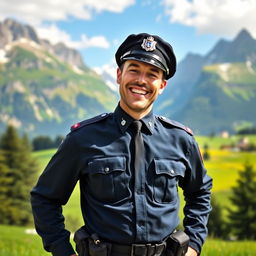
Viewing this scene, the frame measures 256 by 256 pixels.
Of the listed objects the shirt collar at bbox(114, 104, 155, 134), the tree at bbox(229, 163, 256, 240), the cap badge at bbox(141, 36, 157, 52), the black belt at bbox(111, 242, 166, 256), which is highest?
the cap badge at bbox(141, 36, 157, 52)

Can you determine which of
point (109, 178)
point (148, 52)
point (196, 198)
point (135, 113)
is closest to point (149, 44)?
point (148, 52)

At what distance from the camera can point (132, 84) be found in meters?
3.40

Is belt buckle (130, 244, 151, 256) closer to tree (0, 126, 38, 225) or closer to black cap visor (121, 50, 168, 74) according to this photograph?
black cap visor (121, 50, 168, 74)

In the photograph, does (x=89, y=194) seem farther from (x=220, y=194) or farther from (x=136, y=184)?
(x=220, y=194)

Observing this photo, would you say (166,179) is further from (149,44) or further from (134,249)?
(149,44)

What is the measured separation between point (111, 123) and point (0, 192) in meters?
50.0

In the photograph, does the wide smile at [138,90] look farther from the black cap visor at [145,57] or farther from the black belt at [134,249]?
the black belt at [134,249]

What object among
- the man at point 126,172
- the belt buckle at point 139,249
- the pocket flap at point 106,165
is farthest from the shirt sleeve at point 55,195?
the belt buckle at point 139,249

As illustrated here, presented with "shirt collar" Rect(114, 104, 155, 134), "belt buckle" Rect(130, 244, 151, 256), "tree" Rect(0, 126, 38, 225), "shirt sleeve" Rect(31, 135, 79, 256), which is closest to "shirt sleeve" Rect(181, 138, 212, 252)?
"shirt collar" Rect(114, 104, 155, 134)

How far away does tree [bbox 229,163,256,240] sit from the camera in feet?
167

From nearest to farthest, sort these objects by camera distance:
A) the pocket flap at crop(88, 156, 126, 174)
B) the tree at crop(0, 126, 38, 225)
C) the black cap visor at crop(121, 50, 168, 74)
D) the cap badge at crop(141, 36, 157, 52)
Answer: the pocket flap at crop(88, 156, 126, 174) → the black cap visor at crop(121, 50, 168, 74) → the cap badge at crop(141, 36, 157, 52) → the tree at crop(0, 126, 38, 225)

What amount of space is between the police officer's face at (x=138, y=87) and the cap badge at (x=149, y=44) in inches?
6.8

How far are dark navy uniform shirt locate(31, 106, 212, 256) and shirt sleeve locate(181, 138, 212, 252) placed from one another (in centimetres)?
9

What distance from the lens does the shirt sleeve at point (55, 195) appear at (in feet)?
11.2
